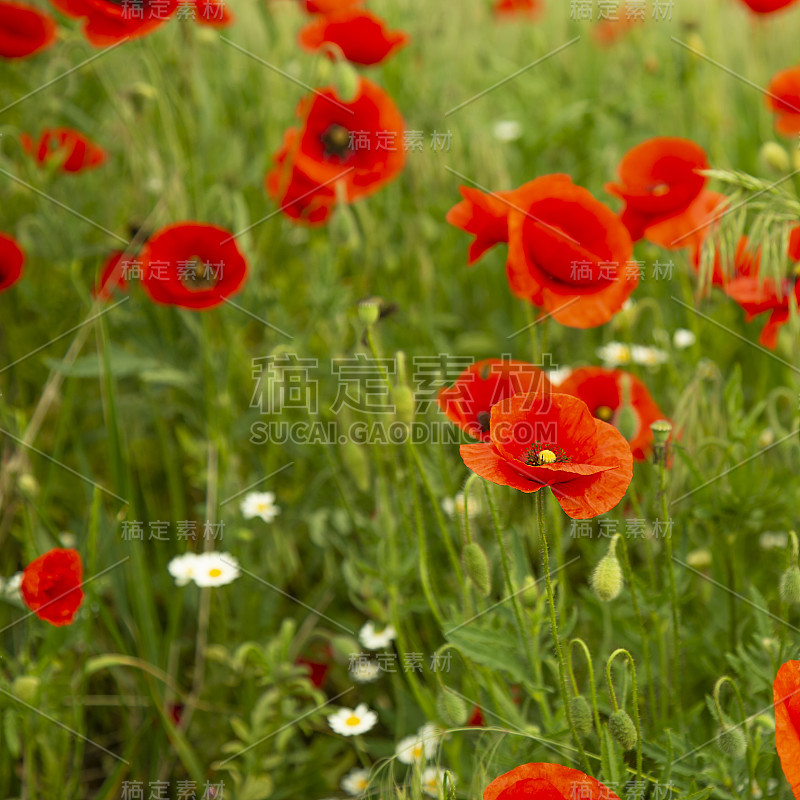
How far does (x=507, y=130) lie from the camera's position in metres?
2.72

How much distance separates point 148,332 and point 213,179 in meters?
0.42

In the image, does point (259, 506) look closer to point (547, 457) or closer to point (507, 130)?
point (547, 457)

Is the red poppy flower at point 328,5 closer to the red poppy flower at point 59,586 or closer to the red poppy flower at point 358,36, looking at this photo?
the red poppy flower at point 358,36

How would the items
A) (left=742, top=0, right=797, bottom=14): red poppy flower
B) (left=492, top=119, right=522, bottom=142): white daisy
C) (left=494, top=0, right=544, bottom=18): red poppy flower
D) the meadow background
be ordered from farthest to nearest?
(left=494, top=0, right=544, bottom=18): red poppy flower → (left=492, top=119, right=522, bottom=142): white daisy → (left=742, top=0, right=797, bottom=14): red poppy flower → the meadow background

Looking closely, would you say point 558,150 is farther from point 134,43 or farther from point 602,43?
point 134,43

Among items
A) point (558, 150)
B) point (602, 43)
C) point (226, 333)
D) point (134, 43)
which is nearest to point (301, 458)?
point (226, 333)

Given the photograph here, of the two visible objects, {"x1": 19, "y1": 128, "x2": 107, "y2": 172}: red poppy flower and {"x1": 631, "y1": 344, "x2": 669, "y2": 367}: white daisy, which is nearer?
{"x1": 631, "y1": 344, "x2": 669, "y2": 367}: white daisy

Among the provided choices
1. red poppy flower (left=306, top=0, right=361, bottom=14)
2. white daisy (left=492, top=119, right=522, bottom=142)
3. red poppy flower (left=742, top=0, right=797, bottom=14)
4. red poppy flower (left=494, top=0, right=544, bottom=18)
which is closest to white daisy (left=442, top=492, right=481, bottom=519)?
red poppy flower (left=306, top=0, right=361, bottom=14)

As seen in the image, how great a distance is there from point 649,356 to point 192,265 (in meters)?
0.96

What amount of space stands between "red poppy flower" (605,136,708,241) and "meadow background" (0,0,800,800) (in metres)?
0.20

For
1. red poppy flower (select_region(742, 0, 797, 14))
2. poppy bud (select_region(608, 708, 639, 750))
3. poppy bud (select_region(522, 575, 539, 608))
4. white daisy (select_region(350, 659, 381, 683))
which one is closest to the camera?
poppy bud (select_region(608, 708, 639, 750))

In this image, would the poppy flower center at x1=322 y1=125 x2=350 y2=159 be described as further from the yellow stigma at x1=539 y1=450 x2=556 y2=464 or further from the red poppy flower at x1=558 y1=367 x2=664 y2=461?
the yellow stigma at x1=539 y1=450 x2=556 y2=464

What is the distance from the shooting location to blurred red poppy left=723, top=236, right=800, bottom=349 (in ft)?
4.06

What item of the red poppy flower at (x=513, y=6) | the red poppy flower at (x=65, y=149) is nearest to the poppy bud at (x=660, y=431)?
the red poppy flower at (x=65, y=149)
